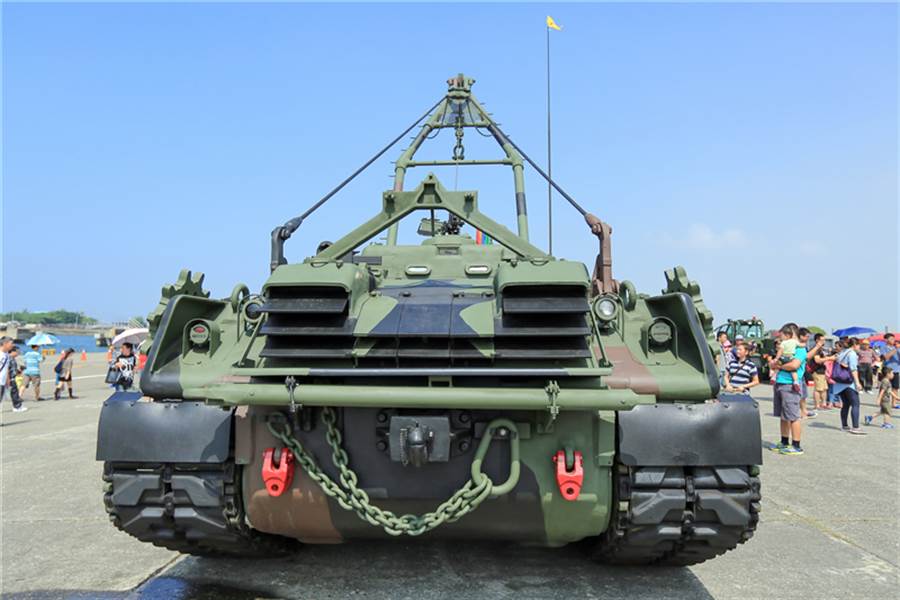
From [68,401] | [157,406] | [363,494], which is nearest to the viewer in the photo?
[363,494]

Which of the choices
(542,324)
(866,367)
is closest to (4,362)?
(542,324)

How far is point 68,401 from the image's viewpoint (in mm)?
16641

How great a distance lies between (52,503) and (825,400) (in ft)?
51.9

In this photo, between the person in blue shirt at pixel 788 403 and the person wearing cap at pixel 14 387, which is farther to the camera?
the person wearing cap at pixel 14 387

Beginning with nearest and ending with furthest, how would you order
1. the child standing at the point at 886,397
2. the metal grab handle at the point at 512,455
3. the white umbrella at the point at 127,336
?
the metal grab handle at the point at 512,455 < the child standing at the point at 886,397 < the white umbrella at the point at 127,336

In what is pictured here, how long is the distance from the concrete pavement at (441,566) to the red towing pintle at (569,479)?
0.97 m

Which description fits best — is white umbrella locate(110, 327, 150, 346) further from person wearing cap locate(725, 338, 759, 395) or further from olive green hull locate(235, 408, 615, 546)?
olive green hull locate(235, 408, 615, 546)

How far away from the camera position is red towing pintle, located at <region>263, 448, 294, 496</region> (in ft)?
13.2

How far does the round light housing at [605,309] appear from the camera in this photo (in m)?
4.68

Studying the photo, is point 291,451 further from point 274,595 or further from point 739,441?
point 739,441

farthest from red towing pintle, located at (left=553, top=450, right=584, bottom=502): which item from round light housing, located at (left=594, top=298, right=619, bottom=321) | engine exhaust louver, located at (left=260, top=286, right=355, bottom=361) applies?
engine exhaust louver, located at (left=260, top=286, right=355, bottom=361)

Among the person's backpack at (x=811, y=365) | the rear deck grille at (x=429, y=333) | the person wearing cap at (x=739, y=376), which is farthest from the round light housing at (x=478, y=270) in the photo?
the person's backpack at (x=811, y=365)

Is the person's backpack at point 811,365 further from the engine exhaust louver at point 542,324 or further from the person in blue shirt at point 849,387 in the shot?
the engine exhaust louver at point 542,324

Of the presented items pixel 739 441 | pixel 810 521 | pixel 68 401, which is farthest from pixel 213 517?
pixel 68 401
